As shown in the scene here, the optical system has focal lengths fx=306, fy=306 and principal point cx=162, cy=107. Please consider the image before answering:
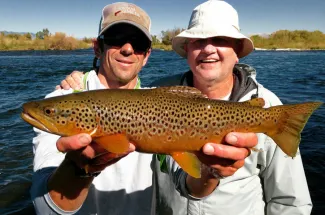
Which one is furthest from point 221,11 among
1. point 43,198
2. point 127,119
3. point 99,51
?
point 43,198

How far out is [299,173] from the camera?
3.05m

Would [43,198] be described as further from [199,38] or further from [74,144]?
[199,38]

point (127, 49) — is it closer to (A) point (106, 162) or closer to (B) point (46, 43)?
(A) point (106, 162)

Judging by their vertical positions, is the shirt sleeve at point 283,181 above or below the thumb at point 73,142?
below

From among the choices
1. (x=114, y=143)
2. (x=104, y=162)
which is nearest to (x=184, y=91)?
(x=114, y=143)

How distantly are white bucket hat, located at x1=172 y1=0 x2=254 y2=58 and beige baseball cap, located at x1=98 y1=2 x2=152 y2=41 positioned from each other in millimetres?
448

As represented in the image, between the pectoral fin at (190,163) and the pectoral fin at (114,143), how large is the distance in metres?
0.39

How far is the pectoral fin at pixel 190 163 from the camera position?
2.23 meters

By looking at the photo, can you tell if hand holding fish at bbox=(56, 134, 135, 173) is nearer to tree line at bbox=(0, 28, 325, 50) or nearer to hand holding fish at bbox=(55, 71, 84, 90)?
hand holding fish at bbox=(55, 71, 84, 90)

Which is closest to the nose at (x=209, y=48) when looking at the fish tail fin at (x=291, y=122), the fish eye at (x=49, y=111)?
the fish tail fin at (x=291, y=122)

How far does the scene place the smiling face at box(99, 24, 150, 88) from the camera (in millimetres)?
3143

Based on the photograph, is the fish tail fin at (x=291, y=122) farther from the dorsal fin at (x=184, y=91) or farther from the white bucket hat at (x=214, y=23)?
the white bucket hat at (x=214, y=23)

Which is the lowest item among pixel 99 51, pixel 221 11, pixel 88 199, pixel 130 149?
pixel 88 199

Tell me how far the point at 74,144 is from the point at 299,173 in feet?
7.37
